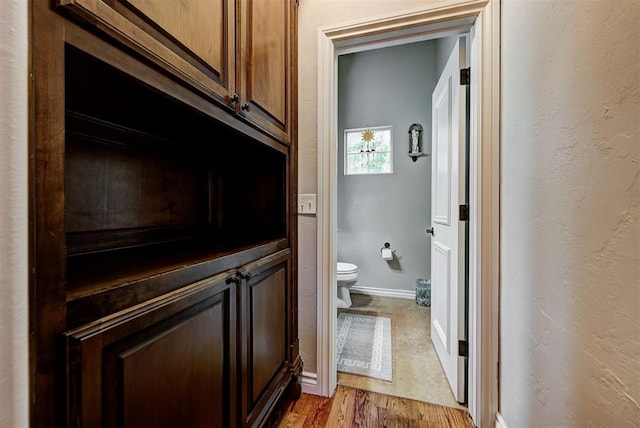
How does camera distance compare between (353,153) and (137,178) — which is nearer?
(137,178)

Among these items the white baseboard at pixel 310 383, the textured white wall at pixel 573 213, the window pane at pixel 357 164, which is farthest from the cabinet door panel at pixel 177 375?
the window pane at pixel 357 164

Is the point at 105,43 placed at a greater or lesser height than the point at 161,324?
greater

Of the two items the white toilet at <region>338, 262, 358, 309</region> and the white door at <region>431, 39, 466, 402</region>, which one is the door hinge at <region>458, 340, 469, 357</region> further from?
the white toilet at <region>338, 262, 358, 309</region>

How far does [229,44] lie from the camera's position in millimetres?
924

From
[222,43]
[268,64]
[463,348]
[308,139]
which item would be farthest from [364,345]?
[222,43]

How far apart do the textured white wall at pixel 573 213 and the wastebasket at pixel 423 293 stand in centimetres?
171

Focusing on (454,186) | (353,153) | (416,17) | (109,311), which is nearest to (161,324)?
(109,311)

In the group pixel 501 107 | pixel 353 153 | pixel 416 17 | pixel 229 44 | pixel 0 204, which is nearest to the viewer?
pixel 0 204

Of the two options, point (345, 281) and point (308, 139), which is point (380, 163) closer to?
point (345, 281)

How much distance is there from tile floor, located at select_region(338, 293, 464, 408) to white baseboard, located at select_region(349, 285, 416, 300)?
1.00 ft

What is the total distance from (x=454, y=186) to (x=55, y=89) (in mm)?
1611

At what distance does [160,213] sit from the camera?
1.21 meters

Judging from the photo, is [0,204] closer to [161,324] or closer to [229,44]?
[161,324]

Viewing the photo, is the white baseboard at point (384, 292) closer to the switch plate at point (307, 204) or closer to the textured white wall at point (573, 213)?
the textured white wall at point (573, 213)
